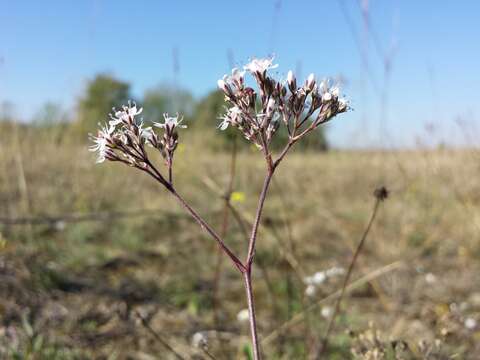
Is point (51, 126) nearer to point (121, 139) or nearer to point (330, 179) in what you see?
point (330, 179)

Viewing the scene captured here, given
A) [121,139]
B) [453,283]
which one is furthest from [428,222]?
[121,139]

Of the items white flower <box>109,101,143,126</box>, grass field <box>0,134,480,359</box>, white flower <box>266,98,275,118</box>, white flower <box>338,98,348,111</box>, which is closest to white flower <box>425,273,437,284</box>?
grass field <box>0,134,480,359</box>

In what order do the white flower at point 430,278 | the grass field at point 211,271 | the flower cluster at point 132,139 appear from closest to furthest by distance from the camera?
the flower cluster at point 132,139, the grass field at point 211,271, the white flower at point 430,278

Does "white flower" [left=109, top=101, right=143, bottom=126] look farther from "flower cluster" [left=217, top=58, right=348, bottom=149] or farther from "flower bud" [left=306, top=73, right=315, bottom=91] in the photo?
"flower bud" [left=306, top=73, right=315, bottom=91]

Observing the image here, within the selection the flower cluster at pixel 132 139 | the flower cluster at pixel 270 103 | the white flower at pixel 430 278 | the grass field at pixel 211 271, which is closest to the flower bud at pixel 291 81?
the flower cluster at pixel 270 103

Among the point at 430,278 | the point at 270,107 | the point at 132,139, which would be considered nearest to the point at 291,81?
the point at 270,107

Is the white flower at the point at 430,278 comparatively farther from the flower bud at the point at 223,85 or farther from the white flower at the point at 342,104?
the flower bud at the point at 223,85
